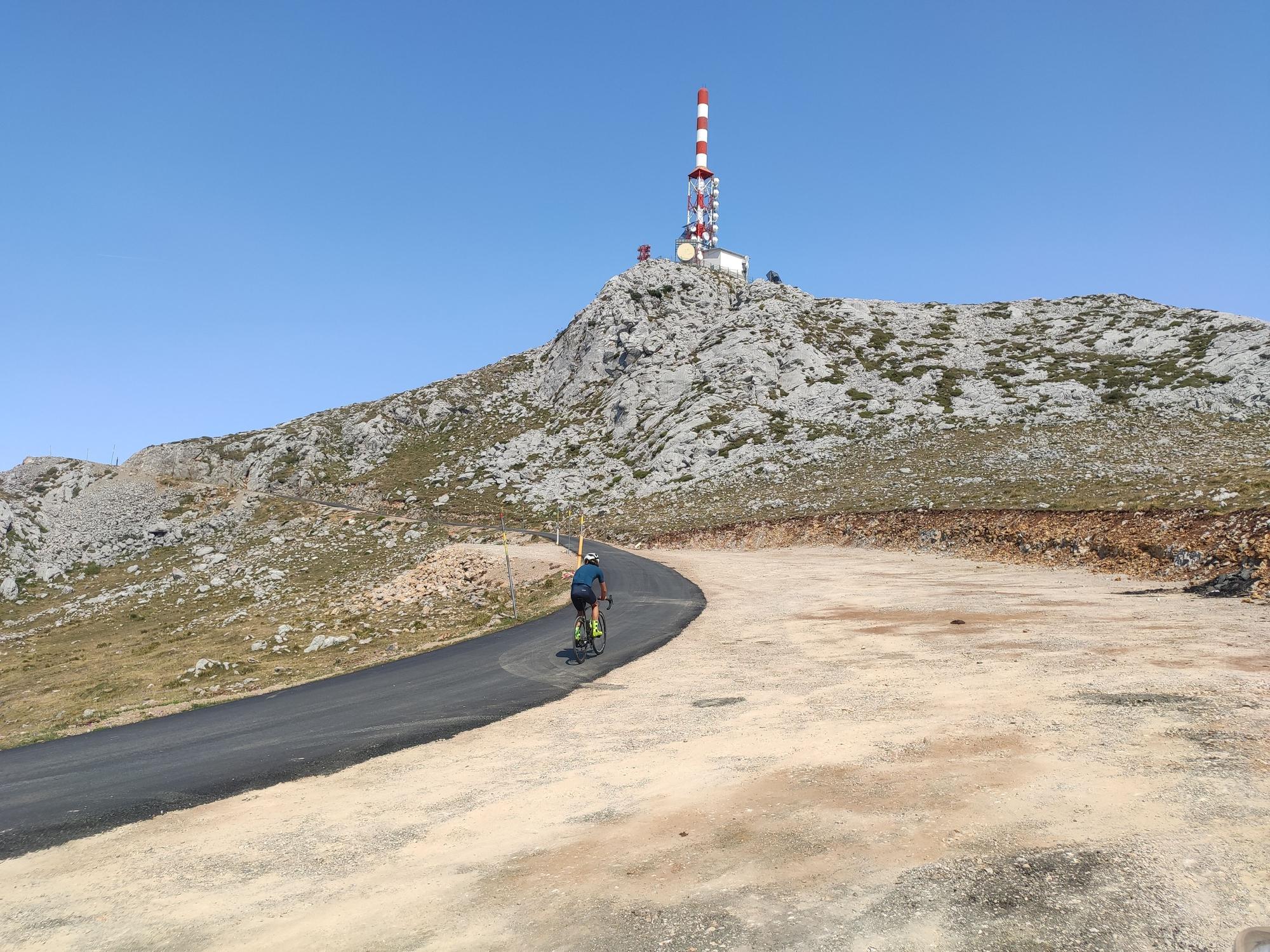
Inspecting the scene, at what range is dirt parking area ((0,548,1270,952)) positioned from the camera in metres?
5.30

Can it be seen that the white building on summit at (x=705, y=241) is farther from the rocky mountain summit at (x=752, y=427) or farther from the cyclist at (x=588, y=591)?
the cyclist at (x=588, y=591)

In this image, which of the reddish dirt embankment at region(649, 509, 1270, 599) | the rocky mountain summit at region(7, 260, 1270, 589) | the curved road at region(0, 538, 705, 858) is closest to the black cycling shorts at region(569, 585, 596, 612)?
the curved road at region(0, 538, 705, 858)

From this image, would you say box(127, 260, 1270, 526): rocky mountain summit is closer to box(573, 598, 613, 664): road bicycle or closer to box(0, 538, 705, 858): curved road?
box(573, 598, 613, 664): road bicycle

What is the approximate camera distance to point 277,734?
12.0m

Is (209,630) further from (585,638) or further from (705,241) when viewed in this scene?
(705,241)

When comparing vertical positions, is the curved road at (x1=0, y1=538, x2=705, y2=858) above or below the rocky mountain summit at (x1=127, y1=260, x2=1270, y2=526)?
below

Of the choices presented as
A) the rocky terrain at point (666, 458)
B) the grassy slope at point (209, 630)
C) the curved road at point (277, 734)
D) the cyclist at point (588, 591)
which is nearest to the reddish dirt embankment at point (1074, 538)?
the rocky terrain at point (666, 458)

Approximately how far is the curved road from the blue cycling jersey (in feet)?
6.08

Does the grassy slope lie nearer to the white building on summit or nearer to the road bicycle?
the road bicycle

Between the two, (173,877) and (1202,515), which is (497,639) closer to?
(173,877)

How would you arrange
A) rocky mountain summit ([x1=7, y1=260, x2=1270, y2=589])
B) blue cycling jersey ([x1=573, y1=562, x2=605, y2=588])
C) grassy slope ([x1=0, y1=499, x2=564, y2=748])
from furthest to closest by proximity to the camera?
rocky mountain summit ([x1=7, y1=260, x2=1270, y2=589]) → grassy slope ([x1=0, y1=499, x2=564, y2=748]) → blue cycling jersey ([x1=573, y1=562, x2=605, y2=588])

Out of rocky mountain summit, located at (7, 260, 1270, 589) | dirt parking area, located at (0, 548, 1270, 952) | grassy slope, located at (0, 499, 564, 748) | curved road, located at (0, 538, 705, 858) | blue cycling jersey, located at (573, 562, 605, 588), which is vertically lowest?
grassy slope, located at (0, 499, 564, 748)

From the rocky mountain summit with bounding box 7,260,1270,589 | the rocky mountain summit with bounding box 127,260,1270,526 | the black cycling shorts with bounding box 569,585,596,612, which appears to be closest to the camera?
the black cycling shorts with bounding box 569,585,596,612

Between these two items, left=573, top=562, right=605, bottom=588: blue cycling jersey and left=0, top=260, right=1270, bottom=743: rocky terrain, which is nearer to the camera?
left=573, top=562, right=605, bottom=588: blue cycling jersey
